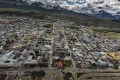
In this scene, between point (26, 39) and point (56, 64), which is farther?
point (26, 39)

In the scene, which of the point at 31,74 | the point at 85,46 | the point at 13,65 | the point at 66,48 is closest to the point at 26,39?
the point at 66,48

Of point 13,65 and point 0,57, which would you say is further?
point 0,57

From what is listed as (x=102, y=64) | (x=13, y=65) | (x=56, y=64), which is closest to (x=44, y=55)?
(x=56, y=64)

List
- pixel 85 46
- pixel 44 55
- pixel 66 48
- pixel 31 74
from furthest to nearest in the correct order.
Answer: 1. pixel 85 46
2. pixel 66 48
3. pixel 44 55
4. pixel 31 74

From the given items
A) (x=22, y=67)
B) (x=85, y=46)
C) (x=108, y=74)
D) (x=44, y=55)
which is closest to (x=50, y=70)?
(x=22, y=67)

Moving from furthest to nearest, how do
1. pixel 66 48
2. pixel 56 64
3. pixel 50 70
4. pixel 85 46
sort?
pixel 85 46 → pixel 66 48 → pixel 56 64 → pixel 50 70

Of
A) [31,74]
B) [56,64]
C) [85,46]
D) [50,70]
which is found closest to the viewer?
[31,74]

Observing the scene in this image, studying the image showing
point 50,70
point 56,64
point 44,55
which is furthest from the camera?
point 44,55

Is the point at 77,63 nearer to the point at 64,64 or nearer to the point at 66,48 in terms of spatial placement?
the point at 64,64

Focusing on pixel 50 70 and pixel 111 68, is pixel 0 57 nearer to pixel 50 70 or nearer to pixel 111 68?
pixel 50 70
